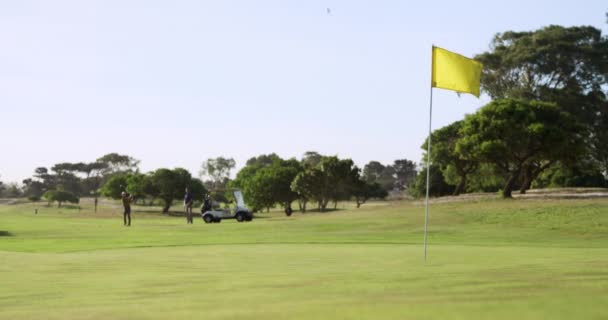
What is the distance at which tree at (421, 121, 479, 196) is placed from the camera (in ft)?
227

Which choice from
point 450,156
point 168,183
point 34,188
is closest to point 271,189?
point 168,183

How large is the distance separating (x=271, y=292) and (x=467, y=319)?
287 centimetres

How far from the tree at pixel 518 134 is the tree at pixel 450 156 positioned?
13.3 meters

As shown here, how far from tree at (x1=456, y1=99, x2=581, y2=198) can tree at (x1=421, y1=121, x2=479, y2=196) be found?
43.7 feet

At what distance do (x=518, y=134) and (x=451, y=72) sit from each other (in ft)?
122

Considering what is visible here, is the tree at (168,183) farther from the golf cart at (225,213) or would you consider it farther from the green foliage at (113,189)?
the golf cart at (225,213)

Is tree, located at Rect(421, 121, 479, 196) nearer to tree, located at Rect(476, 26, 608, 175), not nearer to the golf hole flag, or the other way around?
tree, located at Rect(476, 26, 608, 175)

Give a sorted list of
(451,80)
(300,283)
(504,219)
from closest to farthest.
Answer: (300,283), (451,80), (504,219)

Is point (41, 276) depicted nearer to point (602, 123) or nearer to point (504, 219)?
point (504, 219)

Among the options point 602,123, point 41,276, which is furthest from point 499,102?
point 41,276

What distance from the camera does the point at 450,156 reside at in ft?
227

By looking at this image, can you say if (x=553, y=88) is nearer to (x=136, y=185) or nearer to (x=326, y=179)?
(x=326, y=179)

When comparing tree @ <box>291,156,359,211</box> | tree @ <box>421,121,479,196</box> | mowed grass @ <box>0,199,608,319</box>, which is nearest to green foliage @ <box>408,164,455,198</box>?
tree @ <box>421,121,479,196</box>

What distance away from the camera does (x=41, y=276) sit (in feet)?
37.1
